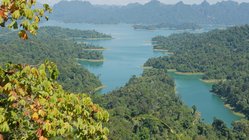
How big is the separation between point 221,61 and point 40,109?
59898 millimetres

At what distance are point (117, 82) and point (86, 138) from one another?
43.0 meters

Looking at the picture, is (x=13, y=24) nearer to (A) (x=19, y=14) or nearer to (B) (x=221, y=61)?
(A) (x=19, y=14)

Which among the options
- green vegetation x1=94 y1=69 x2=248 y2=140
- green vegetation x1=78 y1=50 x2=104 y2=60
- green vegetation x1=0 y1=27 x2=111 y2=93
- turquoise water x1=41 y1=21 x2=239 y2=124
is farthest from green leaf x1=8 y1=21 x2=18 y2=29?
green vegetation x1=78 y1=50 x2=104 y2=60

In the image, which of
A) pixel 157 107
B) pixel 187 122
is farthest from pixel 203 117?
pixel 187 122

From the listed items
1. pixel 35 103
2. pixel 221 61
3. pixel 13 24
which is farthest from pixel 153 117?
pixel 221 61

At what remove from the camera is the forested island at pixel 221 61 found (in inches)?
1615

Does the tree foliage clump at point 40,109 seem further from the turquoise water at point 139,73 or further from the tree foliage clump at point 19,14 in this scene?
A: the turquoise water at point 139,73

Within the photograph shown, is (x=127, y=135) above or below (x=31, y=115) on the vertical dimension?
below

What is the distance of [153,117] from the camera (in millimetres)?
27203

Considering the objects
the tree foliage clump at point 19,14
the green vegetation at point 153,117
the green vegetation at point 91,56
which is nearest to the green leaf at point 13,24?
the tree foliage clump at point 19,14

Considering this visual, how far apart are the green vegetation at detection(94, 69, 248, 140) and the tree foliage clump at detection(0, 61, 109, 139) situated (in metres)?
17.6

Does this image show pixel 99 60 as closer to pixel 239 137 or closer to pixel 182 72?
pixel 182 72

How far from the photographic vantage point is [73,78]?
46469 mm

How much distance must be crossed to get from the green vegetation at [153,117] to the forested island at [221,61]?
231 inches
